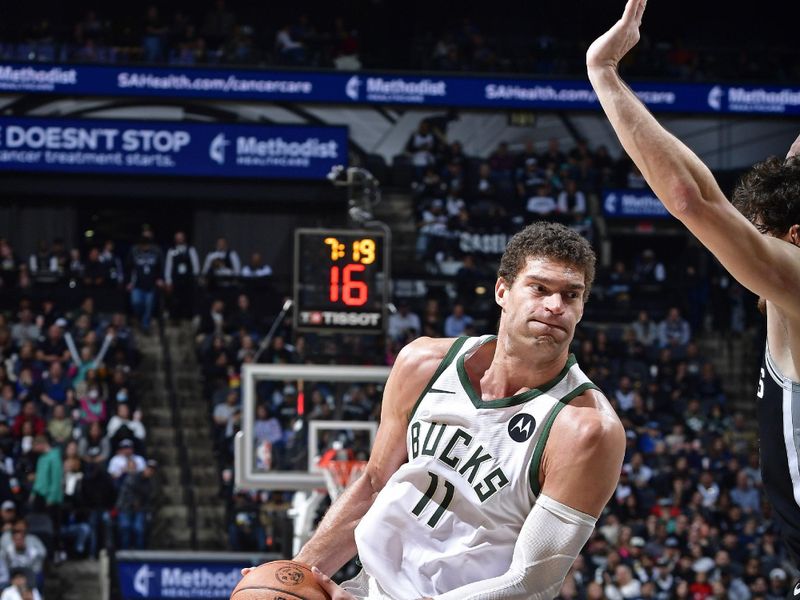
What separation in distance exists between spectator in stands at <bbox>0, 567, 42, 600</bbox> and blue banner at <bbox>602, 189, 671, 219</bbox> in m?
12.6

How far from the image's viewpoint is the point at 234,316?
1905 centimetres

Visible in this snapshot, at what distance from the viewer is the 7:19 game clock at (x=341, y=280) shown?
11.5 meters

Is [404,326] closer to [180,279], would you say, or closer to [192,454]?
[192,454]

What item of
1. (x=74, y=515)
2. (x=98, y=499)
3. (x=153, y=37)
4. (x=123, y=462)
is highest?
(x=153, y=37)

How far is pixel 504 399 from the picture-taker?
3789 mm

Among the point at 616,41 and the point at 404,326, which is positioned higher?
the point at 616,41

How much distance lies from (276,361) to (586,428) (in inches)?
576

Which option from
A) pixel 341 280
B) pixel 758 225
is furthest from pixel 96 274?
pixel 758 225

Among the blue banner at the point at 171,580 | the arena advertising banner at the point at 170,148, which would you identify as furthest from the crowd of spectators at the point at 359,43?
the blue banner at the point at 171,580

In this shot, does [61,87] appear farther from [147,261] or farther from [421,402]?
[421,402]

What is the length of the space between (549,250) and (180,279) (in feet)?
55.3

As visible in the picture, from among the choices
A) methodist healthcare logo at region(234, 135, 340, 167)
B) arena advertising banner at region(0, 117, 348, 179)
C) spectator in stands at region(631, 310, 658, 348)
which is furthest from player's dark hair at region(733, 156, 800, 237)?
methodist healthcare logo at region(234, 135, 340, 167)

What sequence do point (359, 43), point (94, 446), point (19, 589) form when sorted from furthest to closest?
point (359, 43), point (94, 446), point (19, 589)

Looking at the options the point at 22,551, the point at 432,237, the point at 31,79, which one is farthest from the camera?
the point at 31,79
